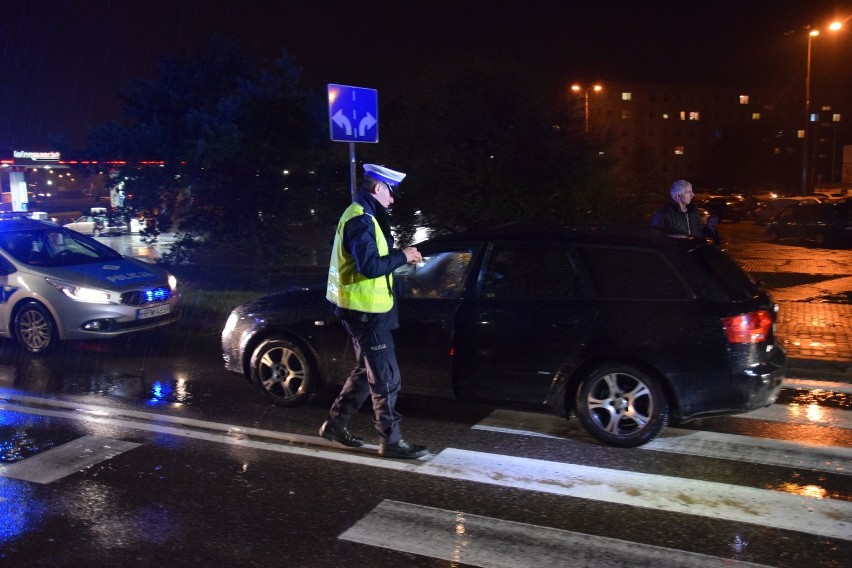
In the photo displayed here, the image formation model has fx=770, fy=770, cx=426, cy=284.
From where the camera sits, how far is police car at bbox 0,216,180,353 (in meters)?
9.10

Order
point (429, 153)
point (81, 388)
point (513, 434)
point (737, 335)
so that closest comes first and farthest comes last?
A: point (737, 335) < point (513, 434) < point (81, 388) < point (429, 153)

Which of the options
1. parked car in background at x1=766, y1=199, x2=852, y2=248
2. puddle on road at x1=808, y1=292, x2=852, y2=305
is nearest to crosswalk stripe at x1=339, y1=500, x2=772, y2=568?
puddle on road at x1=808, y1=292, x2=852, y2=305

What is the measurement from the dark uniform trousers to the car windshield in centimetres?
588

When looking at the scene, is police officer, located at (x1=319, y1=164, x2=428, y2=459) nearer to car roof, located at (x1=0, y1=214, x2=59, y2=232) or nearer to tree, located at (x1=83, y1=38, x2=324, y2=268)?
car roof, located at (x1=0, y1=214, x2=59, y2=232)

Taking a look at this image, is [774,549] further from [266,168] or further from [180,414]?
[266,168]

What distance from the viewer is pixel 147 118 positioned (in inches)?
1026

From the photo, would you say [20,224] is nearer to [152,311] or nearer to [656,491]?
[152,311]

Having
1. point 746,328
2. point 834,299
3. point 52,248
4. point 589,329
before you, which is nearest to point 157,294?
point 52,248

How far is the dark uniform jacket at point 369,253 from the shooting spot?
4863 mm

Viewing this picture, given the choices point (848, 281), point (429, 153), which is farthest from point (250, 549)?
point (848, 281)

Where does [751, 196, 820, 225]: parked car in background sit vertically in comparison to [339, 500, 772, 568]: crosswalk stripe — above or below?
above

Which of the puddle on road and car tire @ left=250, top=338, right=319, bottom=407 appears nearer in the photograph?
car tire @ left=250, top=338, right=319, bottom=407

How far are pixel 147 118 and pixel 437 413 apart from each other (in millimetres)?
22727

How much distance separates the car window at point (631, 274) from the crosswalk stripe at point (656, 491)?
1.26 metres
